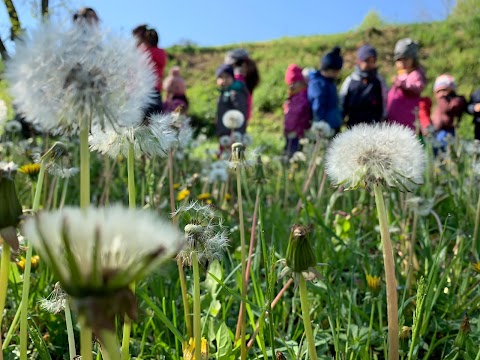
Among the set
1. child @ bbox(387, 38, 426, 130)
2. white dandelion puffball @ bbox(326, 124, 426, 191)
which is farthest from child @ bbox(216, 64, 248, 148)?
white dandelion puffball @ bbox(326, 124, 426, 191)

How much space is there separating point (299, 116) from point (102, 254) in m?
4.90

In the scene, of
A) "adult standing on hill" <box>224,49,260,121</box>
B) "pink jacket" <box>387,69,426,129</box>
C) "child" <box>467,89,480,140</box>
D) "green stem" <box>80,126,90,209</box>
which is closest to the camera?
"green stem" <box>80,126,90,209</box>

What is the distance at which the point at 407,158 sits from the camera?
94 cm

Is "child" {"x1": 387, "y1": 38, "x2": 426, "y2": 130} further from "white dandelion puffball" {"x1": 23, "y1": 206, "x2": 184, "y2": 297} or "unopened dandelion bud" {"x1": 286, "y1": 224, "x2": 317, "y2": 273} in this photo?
"white dandelion puffball" {"x1": 23, "y1": 206, "x2": 184, "y2": 297}

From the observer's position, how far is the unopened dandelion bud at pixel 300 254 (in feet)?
2.40

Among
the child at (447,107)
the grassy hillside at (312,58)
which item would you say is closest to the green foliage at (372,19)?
the grassy hillside at (312,58)

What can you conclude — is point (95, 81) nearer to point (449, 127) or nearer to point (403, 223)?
point (403, 223)

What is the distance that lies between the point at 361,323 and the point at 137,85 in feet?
3.09

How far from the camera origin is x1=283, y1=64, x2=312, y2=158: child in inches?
205

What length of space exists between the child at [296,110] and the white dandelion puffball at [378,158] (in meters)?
4.11

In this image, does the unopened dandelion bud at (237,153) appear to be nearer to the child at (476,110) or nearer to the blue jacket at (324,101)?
the blue jacket at (324,101)

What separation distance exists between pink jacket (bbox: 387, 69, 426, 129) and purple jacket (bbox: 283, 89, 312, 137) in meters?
0.80

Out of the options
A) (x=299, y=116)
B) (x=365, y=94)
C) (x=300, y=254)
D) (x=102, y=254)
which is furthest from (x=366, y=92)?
(x=102, y=254)

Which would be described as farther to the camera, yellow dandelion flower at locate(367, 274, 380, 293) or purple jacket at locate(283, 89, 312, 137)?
purple jacket at locate(283, 89, 312, 137)
